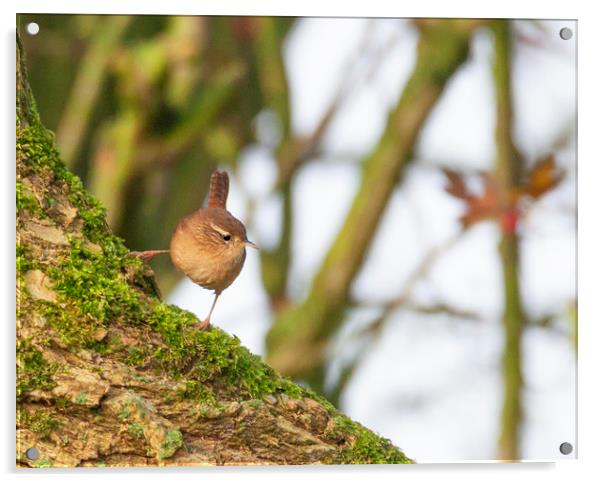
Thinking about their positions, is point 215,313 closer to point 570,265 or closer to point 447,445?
point 447,445

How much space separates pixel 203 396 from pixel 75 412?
362 millimetres

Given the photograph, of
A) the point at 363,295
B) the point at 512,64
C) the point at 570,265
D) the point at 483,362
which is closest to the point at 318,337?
the point at 363,295

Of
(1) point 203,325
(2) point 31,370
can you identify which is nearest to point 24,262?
(2) point 31,370

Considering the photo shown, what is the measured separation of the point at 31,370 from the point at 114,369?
28cm

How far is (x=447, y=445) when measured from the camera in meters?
3.09

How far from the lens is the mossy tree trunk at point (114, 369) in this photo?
7.94ft

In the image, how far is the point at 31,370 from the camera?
251cm

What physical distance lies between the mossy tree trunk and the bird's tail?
1.84ft

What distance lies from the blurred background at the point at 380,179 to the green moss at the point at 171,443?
0.62 meters

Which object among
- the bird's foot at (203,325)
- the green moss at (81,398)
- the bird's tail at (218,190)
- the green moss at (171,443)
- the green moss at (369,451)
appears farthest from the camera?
the bird's tail at (218,190)

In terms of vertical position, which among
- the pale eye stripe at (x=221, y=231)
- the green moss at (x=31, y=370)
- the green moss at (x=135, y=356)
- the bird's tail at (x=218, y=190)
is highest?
the bird's tail at (x=218, y=190)

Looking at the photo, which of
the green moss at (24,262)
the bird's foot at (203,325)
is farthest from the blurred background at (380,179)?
the green moss at (24,262)
